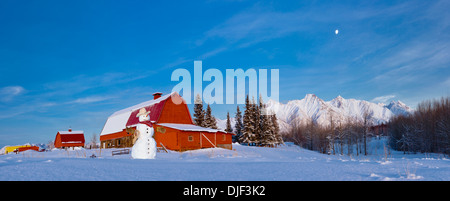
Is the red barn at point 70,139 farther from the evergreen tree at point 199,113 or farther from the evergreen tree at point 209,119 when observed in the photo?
the evergreen tree at point 209,119

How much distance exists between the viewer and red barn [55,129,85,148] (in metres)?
51.4

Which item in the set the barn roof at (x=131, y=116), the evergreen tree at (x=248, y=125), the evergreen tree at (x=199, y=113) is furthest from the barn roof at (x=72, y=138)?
the evergreen tree at (x=248, y=125)

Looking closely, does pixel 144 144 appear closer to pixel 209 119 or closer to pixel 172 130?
pixel 172 130

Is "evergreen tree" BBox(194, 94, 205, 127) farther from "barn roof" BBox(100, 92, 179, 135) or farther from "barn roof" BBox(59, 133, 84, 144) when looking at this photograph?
"barn roof" BBox(59, 133, 84, 144)

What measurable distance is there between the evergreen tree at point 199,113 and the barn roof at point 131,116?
45.4 feet

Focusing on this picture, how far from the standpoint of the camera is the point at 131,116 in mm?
36969

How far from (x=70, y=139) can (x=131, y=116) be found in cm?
2216

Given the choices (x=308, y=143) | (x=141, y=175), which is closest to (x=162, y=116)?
(x=141, y=175)

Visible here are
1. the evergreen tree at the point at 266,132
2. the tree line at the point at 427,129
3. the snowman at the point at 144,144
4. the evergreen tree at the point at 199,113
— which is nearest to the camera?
the snowman at the point at 144,144

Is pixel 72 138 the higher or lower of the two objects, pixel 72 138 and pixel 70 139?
the higher

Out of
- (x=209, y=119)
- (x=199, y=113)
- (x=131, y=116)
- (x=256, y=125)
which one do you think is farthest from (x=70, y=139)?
(x=256, y=125)

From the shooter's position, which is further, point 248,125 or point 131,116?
point 248,125

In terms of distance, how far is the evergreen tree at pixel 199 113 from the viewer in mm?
52456

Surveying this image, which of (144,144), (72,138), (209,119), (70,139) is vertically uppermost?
(209,119)
